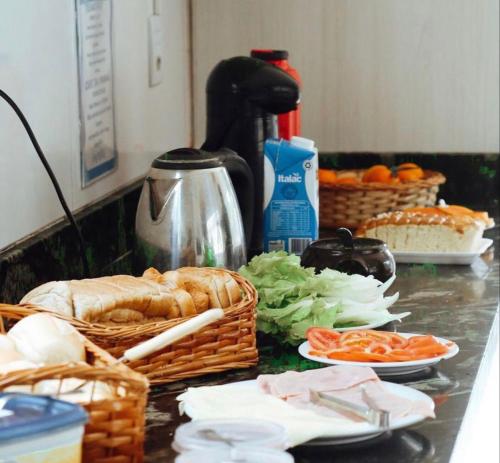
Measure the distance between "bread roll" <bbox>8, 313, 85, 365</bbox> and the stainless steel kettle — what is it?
0.48 m

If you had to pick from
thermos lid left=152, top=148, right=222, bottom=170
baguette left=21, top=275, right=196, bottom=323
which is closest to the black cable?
thermos lid left=152, top=148, right=222, bottom=170

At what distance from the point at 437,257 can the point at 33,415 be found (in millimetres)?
1321

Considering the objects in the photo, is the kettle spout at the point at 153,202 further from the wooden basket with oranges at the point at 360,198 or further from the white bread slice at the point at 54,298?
the wooden basket with oranges at the point at 360,198

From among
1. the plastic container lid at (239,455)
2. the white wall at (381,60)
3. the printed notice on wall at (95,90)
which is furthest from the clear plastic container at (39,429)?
the white wall at (381,60)

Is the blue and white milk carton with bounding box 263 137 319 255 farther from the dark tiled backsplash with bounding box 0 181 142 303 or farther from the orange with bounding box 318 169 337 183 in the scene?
the orange with bounding box 318 169 337 183

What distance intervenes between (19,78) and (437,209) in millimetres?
Answer: 970

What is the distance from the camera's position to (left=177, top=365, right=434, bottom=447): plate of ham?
1.05 meters

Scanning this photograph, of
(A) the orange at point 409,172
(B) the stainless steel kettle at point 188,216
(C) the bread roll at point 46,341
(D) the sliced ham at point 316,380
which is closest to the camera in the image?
(C) the bread roll at point 46,341

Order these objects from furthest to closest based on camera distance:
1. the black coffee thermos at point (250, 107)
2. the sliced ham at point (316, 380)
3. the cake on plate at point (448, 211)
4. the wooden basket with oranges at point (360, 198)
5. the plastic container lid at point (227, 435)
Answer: the wooden basket with oranges at point (360, 198) → the cake on plate at point (448, 211) → the black coffee thermos at point (250, 107) → the sliced ham at point (316, 380) → the plastic container lid at point (227, 435)

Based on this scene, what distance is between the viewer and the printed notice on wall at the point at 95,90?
5.68 feet

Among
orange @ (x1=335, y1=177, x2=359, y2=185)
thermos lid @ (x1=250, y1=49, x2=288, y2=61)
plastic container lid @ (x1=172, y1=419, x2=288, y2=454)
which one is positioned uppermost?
thermos lid @ (x1=250, y1=49, x2=288, y2=61)

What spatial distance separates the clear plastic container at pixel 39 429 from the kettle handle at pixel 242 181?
0.82 metres

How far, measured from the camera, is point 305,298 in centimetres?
147

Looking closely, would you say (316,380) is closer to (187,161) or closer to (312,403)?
(312,403)
